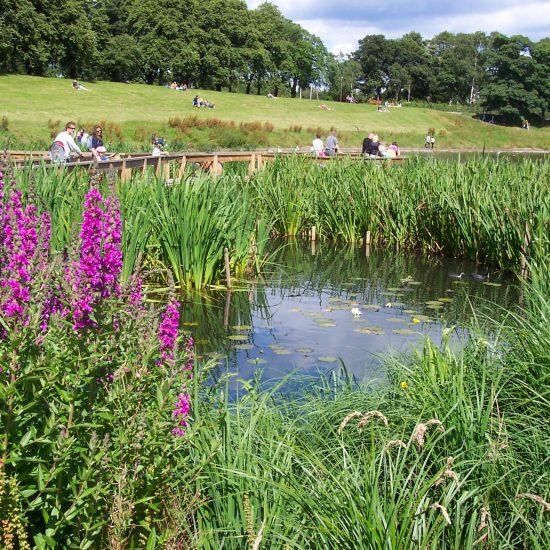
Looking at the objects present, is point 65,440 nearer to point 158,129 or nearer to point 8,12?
point 158,129

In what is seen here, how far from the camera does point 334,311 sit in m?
8.73

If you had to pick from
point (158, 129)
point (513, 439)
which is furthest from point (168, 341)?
A: point (158, 129)

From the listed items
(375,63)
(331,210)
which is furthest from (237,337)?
(375,63)

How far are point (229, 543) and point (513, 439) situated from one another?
1541mm

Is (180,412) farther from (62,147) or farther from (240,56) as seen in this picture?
(240,56)

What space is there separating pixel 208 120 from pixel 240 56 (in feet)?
114

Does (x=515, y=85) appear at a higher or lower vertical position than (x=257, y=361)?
higher

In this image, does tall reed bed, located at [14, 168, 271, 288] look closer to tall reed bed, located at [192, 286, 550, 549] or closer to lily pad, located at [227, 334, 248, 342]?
lily pad, located at [227, 334, 248, 342]

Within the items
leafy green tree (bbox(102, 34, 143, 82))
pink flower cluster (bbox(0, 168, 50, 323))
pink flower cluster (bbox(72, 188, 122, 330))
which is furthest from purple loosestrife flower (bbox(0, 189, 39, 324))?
leafy green tree (bbox(102, 34, 143, 82))

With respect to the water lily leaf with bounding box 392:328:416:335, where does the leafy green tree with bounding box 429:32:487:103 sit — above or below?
above

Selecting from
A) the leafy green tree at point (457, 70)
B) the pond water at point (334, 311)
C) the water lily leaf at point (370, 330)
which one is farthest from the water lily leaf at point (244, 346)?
the leafy green tree at point (457, 70)

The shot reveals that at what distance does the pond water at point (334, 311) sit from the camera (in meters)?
6.73

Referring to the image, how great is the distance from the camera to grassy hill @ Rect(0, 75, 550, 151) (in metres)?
43.8

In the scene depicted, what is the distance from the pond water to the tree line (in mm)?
50536
